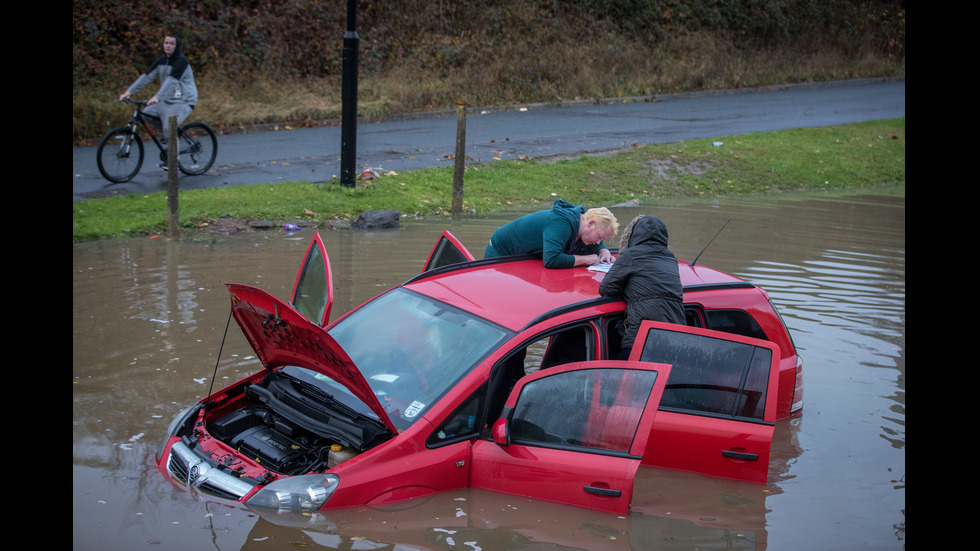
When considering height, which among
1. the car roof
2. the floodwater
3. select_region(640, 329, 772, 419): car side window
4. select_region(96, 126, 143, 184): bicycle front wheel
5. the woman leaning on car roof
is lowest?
the floodwater

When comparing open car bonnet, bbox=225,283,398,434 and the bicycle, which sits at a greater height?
the bicycle

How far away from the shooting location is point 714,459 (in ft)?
17.9

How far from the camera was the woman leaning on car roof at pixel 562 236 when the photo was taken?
21.6 ft

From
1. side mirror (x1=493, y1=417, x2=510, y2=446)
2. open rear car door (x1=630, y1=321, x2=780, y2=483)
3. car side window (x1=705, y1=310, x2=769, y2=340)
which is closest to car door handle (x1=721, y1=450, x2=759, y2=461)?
open rear car door (x1=630, y1=321, x2=780, y2=483)

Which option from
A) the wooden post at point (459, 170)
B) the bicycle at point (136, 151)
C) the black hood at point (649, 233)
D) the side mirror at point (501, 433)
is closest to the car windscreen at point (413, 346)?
the side mirror at point (501, 433)

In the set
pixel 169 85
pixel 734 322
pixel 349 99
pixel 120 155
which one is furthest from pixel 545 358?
pixel 169 85

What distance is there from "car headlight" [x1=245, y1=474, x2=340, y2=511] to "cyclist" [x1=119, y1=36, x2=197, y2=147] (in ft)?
35.2

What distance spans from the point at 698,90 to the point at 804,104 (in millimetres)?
3316

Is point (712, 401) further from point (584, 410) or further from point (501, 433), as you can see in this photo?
point (501, 433)

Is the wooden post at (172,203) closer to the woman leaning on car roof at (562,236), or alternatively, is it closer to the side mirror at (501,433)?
the woman leaning on car roof at (562,236)

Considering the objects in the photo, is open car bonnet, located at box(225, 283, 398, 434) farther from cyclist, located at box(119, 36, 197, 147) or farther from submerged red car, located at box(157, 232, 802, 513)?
cyclist, located at box(119, 36, 197, 147)

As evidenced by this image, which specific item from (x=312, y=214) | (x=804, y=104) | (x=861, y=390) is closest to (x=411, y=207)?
(x=312, y=214)

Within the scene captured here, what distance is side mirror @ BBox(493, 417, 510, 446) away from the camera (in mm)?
5012
